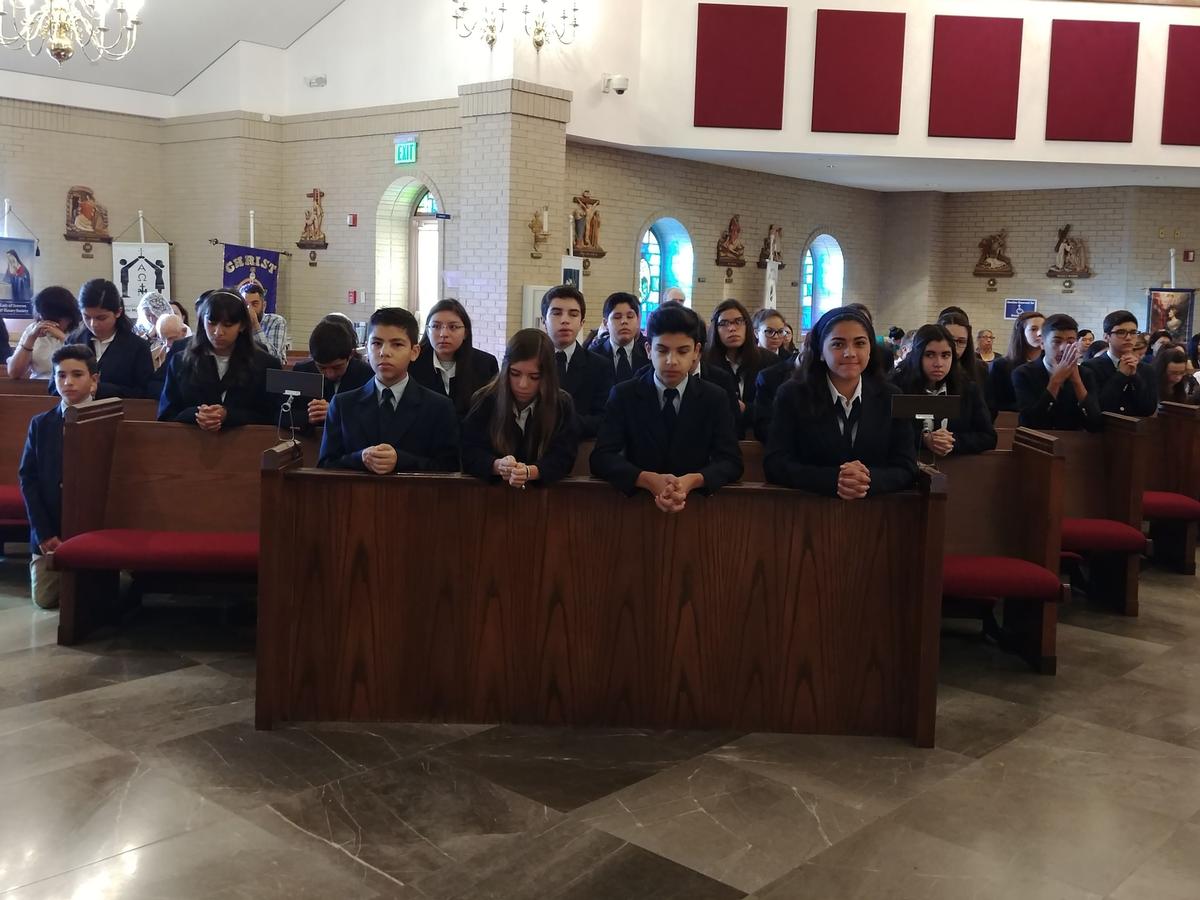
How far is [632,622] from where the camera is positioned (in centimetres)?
416

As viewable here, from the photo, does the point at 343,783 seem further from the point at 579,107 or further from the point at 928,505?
the point at 579,107

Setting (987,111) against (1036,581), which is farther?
(987,111)

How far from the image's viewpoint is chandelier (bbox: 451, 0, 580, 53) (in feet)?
38.2

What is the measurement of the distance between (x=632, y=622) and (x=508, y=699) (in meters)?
0.54

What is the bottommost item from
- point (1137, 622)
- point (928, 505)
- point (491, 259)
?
point (1137, 622)

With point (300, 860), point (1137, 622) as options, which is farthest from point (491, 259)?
point (300, 860)

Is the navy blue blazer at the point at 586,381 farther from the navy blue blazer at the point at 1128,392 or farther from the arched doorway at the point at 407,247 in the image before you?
the arched doorway at the point at 407,247

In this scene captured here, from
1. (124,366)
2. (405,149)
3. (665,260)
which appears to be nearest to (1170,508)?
(124,366)

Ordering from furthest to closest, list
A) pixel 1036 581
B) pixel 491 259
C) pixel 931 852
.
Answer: pixel 491 259
pixel 1036 581
pixel 931 852

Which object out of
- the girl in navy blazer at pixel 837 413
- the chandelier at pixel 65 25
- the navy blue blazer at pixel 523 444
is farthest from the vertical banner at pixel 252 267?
the girl in navy blazer at pixel 837 413

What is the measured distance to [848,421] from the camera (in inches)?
169

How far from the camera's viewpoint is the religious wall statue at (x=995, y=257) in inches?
722

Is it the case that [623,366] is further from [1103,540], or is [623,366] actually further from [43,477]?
[43,477]

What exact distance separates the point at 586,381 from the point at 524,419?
1.70 m
